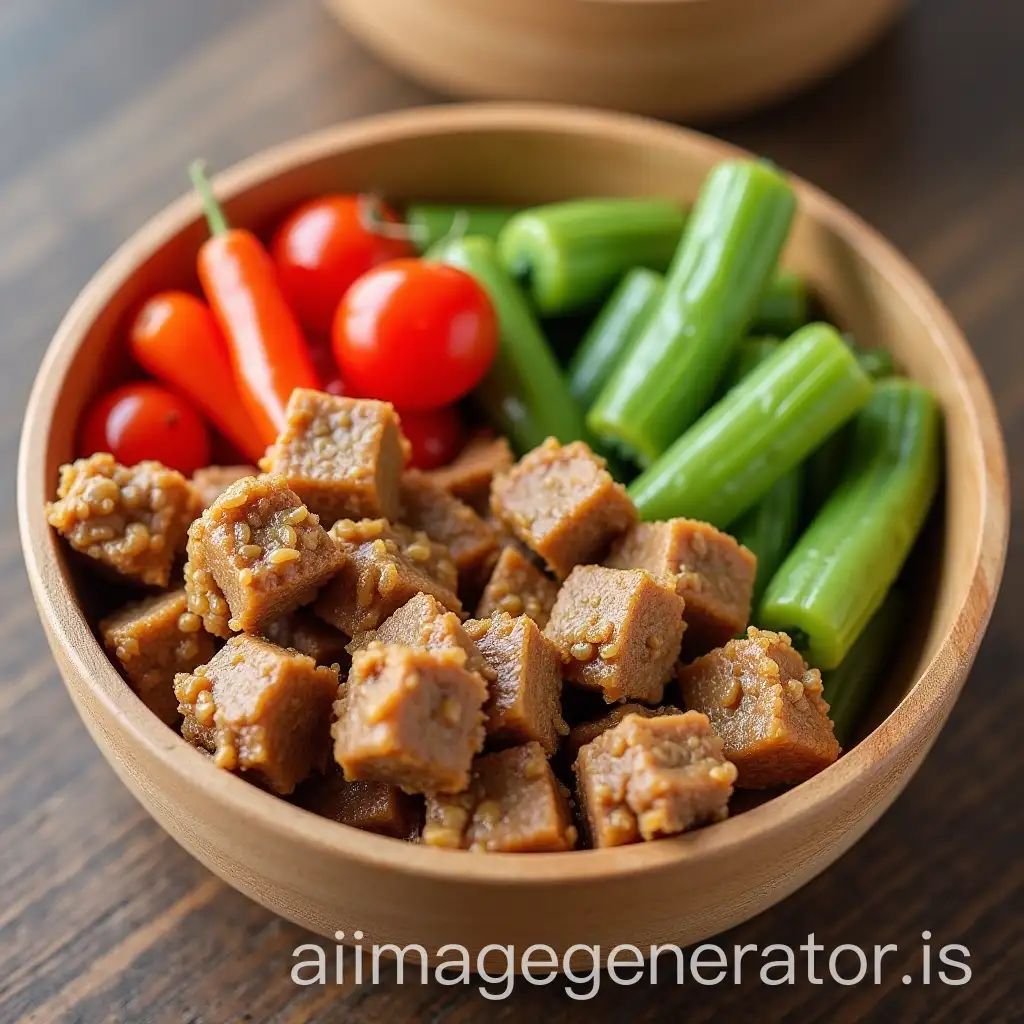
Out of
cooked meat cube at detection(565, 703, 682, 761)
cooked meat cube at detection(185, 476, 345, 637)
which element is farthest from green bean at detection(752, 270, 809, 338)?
cooked meat cube at detection(185, 476, 345, 637)

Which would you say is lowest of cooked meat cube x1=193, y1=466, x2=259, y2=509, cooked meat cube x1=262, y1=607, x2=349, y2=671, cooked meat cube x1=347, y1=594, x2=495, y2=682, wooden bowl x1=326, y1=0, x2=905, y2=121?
cooked meat cube x1=262, y1=607, x2=349, y2=671

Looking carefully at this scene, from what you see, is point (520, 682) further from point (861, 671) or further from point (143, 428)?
point (143, 428)

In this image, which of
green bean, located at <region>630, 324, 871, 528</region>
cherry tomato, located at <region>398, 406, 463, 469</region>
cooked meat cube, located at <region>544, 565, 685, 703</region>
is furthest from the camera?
cherry tomato, located at <region>398, 406, 463, 469</region>

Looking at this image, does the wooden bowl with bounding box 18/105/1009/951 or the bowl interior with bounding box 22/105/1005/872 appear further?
the bowl interior with bounding box 22/105/1005/872

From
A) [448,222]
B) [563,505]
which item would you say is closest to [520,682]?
[563,505]

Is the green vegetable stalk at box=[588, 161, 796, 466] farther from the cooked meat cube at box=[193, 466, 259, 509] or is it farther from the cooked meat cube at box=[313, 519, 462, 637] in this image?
the cooked meat cube at box=[193, 466, 259, 509]

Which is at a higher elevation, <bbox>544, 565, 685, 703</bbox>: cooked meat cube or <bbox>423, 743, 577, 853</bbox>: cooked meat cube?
<bbox>544, 565, 685, 703</bbox>: cooked meat cube

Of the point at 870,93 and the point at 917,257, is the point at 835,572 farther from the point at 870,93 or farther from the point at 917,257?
the point at 870,93

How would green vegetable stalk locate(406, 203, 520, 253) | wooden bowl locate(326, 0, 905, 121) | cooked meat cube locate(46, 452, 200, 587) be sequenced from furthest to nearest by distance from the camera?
wooden bowl locate(326, 0, 905, 121)
green vegetable stalk locate(406, 203, 520, 253)
cooked meat cube locate(46, 452, 200, 587)
